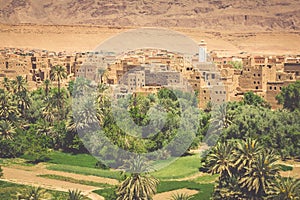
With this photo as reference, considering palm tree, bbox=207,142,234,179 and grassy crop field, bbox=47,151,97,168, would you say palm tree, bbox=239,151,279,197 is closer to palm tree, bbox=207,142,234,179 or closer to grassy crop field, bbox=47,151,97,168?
palm tree, bbox=207,142,234,179

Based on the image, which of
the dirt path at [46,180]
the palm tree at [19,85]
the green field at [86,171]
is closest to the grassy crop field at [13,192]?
the dirt path at [46,180]

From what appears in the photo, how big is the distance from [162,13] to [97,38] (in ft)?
91.2

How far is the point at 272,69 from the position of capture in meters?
40.4

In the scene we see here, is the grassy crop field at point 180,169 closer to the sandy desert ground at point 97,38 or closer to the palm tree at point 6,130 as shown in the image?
the palm tree at point 6,130

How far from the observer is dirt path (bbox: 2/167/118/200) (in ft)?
83.8

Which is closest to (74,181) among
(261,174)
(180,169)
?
(180,169)

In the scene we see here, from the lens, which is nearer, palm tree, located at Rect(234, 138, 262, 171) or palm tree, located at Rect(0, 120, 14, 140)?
palm tree, located at Rect(234, 138, 262, 171)

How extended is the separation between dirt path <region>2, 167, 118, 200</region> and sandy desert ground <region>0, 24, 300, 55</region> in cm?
5897

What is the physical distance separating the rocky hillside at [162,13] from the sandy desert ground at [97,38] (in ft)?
39.5

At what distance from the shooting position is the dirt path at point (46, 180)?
25.5 m

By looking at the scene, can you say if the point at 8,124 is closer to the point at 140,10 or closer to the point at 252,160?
the point at 252,160

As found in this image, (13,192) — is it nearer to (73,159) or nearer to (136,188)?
(73,159)

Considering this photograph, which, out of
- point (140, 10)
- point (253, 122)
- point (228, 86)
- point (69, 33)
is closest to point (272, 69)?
point (228, 86)

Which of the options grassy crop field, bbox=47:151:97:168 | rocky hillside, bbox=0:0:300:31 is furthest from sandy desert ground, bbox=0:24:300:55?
grassy crop field, bbox=47:151:97:168
